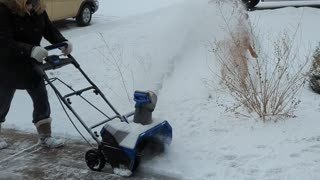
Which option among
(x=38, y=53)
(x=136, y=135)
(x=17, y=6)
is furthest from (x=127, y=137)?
(x=17, y=6)

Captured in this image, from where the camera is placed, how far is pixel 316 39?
8.00 metres

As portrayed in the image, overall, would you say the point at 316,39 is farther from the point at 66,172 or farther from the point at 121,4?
the point at 121,4

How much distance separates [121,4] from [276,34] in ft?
25.7

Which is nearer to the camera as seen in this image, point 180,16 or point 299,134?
point 299,134

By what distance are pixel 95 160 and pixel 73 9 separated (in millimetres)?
7767

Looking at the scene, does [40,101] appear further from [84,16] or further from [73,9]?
[84,16]

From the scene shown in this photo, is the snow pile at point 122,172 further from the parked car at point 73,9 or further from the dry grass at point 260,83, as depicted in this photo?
the parked car at point 73,9

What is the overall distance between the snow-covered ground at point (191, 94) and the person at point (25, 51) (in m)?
0.75

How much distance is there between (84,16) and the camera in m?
12.2

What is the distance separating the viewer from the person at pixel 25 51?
192 inches

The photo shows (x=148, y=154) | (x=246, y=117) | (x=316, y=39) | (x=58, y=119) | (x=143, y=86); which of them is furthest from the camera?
(x=316, y=39)

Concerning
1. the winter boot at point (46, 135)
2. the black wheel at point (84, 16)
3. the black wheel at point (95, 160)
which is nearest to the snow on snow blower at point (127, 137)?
the black wheel at point (95, 160)

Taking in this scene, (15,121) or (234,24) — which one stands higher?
(234,24)

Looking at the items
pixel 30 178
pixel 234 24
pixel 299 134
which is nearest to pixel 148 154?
pixel 30 178
